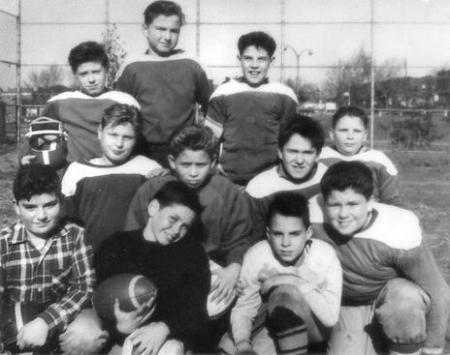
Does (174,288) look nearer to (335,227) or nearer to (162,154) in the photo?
(335,227)

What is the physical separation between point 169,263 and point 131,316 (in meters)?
0.35

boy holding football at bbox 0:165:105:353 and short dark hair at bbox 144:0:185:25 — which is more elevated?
short dark hair at bbox 144:0:185:25

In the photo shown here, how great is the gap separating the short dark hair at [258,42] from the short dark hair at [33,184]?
1781 mm

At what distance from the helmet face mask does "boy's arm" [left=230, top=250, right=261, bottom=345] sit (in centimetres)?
142

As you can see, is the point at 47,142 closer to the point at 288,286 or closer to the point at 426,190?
the point at 288,286

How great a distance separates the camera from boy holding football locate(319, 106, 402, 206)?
13.7 ft

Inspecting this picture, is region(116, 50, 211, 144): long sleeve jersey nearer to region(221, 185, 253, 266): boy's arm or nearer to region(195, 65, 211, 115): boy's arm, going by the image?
region(195, 65, 211, 115): boy's arm

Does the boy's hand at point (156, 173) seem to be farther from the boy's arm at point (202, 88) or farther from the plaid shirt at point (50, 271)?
the boy's arm at point (202, 88)

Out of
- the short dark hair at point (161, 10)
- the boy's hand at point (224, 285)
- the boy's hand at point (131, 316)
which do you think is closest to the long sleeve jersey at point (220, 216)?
the boy's hand at point (224, 285)

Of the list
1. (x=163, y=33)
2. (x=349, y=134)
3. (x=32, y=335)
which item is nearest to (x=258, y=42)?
(x=163, y=33)

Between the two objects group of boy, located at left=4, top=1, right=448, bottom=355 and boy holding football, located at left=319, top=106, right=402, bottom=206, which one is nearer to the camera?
group of boy, located at left=4, top=1, right=448, bottom=355

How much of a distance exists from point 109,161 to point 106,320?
3.54 feet

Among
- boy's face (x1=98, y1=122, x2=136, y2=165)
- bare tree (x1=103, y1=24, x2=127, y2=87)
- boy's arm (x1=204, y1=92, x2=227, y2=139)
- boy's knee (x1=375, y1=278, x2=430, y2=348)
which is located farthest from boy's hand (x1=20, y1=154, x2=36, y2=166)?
bare tree (x1=103, y1=24, x2=127, y2=87)

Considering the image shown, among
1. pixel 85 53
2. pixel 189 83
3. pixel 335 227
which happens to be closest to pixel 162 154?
pixel 189 83
